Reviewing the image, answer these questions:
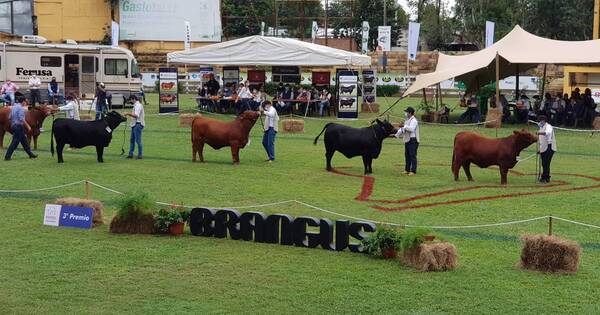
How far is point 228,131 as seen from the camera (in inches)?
894

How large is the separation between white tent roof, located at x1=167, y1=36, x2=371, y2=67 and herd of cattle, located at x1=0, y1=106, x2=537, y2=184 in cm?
1328

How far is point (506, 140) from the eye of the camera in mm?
19641

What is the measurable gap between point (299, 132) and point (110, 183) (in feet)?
43.0

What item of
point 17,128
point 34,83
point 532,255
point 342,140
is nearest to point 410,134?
point 342,140

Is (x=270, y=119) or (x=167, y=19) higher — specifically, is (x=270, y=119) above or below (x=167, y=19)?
below

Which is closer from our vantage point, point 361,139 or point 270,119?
point 361,139

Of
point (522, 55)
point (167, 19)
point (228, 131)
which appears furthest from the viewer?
point (167, 19)

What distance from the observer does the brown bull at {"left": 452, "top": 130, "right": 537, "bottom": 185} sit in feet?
63.8

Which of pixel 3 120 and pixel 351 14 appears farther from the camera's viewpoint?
pixel 351 14

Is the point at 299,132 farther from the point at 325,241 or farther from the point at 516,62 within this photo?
the point at 325,241

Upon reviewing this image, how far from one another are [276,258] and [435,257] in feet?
7.76

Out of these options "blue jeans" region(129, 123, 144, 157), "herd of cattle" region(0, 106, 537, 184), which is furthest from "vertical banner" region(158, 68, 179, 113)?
"herd of cattle" region(0, 106, 537, 184)

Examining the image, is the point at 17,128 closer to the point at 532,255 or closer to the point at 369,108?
the point at 532,255

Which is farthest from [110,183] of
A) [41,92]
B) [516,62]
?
[41,92]
